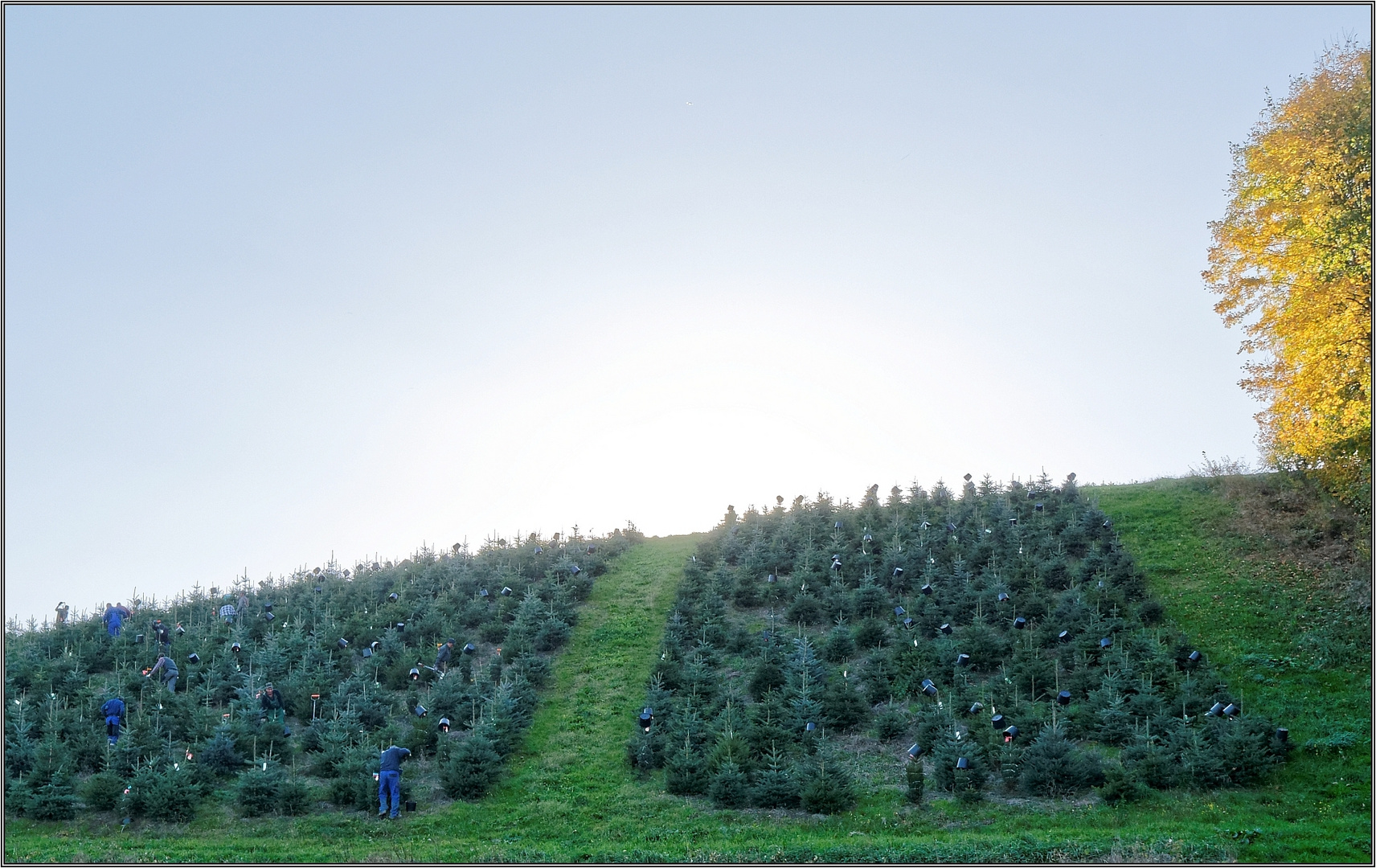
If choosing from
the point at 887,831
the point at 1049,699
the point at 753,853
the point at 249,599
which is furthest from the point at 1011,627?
the point at 249,599

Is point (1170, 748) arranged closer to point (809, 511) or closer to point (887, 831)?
point (887, 831)

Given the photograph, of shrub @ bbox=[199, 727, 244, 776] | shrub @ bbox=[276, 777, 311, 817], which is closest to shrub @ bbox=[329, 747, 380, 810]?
shrub @ bbox=[276, 777, 311, 817]

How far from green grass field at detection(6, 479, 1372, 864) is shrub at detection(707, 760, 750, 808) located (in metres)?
0.22

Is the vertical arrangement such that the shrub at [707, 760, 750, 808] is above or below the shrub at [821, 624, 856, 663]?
below

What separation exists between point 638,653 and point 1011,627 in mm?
8713

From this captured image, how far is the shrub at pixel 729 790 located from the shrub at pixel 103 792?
10.1 meters

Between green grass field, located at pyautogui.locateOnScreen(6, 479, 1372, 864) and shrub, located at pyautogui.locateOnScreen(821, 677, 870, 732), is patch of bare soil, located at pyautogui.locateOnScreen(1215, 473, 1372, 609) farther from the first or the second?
shrub, located at pyautogui.locateOnScreen(821, 677, 870, 732)

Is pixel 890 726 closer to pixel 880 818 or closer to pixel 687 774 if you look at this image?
pixel 880 818

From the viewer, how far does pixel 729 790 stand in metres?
15.9

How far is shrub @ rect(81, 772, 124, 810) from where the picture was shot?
1659 centimetres

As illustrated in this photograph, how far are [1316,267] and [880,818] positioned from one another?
15736 mm

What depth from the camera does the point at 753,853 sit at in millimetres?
13836

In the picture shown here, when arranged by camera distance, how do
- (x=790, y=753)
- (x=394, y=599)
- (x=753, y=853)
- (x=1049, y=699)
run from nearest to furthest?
(x=753, y=853)
(x=790, y=753)
(x=1049, y=699)
(x=394, y=599)

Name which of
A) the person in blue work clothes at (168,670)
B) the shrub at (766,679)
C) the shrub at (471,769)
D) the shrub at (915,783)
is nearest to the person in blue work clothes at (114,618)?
the person in blue work clothes at (168,670)
